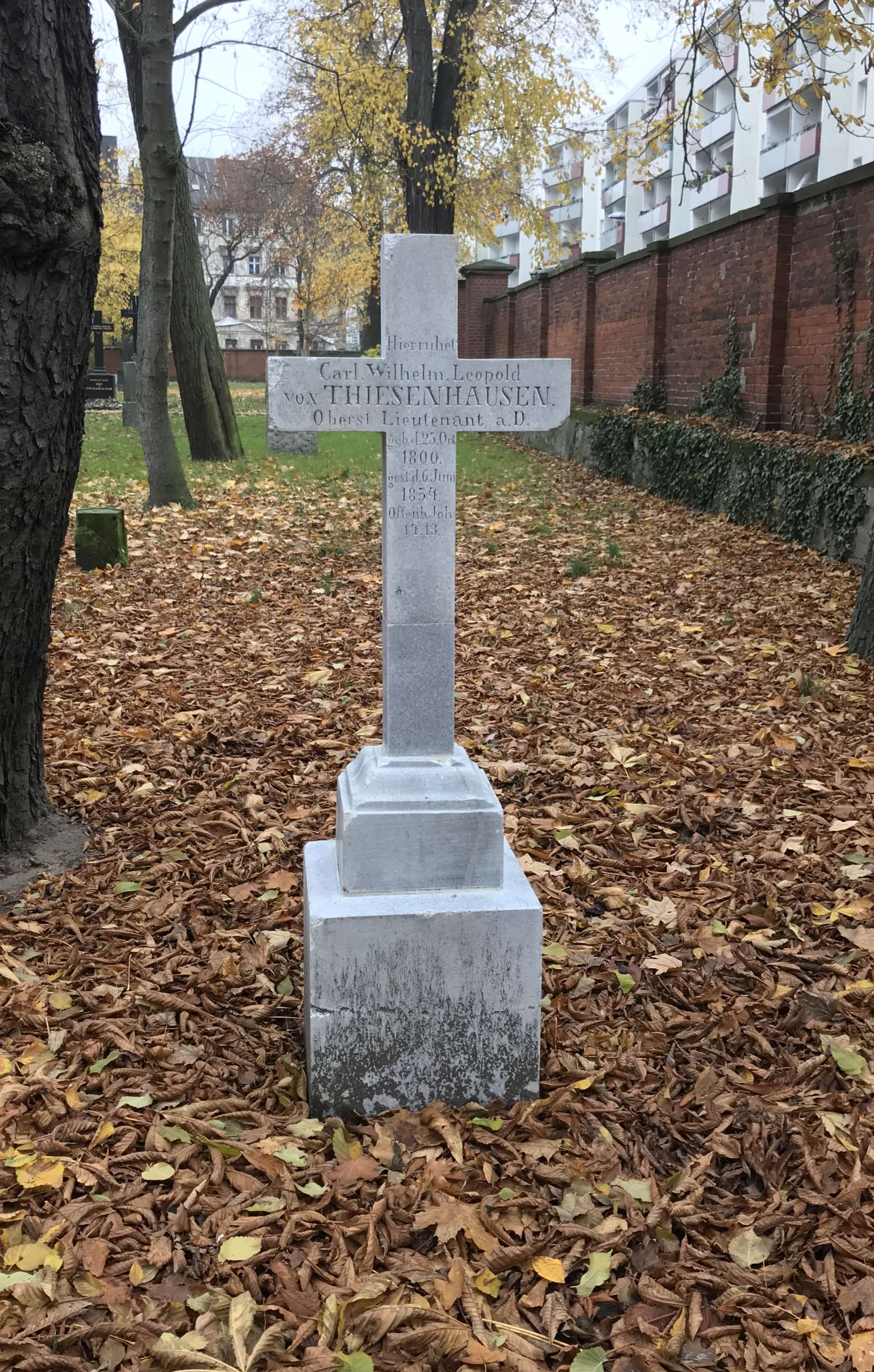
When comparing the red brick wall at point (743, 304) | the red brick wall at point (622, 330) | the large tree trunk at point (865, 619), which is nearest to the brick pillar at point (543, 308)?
the red brick wall at point (743, 304)

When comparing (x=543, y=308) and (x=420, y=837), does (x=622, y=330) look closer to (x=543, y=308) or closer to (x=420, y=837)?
(x=543, y=308)

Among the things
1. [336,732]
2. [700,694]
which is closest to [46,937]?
[336,732]

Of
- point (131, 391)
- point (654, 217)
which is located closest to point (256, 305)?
point (654, 217)

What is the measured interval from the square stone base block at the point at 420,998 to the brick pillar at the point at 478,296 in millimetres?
26996

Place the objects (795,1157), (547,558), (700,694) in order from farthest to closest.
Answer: (547,558) → (700,694) → (795,1157)

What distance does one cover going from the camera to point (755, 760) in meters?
4.89

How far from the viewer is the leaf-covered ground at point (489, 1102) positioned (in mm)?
2238

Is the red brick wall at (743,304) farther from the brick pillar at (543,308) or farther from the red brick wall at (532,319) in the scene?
the red brick wall at (532,319)

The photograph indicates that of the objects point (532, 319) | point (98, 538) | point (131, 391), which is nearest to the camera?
point (98, 538)

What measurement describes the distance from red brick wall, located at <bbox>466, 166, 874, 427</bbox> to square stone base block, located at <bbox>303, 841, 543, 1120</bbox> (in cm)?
584

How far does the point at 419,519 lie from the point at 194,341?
40.9 feet

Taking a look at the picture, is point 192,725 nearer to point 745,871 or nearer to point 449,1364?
point 745,871

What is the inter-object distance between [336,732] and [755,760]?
6.18 feet

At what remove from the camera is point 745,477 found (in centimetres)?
1078
